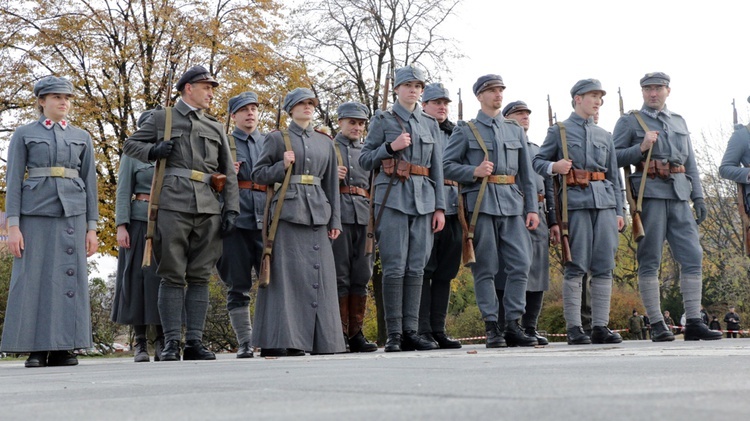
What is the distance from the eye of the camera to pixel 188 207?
8.38m

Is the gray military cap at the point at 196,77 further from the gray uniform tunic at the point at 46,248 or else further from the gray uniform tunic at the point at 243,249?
the gray uniform tunic at the point at 243,249

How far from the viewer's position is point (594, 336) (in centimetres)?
945

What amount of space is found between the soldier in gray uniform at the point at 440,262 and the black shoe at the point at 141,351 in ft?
8.00

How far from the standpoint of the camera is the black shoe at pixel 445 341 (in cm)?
967

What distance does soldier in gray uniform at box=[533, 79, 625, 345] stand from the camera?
9547 mm

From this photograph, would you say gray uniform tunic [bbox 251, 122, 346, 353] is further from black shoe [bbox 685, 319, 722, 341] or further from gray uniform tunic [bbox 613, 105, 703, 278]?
black shoe [bbox 685, 319, 722, 341]

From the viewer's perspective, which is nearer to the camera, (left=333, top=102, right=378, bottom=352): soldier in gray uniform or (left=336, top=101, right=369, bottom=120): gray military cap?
(left=333, top=102, right=378, bottom=352): soldier in gray uniform

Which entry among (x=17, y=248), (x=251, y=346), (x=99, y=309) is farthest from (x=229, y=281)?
(x=99, y=309)

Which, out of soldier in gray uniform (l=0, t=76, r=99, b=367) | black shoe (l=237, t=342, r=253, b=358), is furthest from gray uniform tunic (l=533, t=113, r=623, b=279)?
soldier in gray uniform (l=0, t=76, r=99, b=367)

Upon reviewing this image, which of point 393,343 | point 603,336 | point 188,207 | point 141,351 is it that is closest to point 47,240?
point 188,207

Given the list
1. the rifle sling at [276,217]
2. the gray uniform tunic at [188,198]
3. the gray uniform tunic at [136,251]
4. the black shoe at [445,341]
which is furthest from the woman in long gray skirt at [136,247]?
the black shoe at [445,341]

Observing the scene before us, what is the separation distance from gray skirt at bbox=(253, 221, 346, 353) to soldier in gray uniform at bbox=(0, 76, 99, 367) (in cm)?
139

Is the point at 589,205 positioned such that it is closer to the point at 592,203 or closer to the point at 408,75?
the point at 592,203

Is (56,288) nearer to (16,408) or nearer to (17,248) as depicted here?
(17,248)
